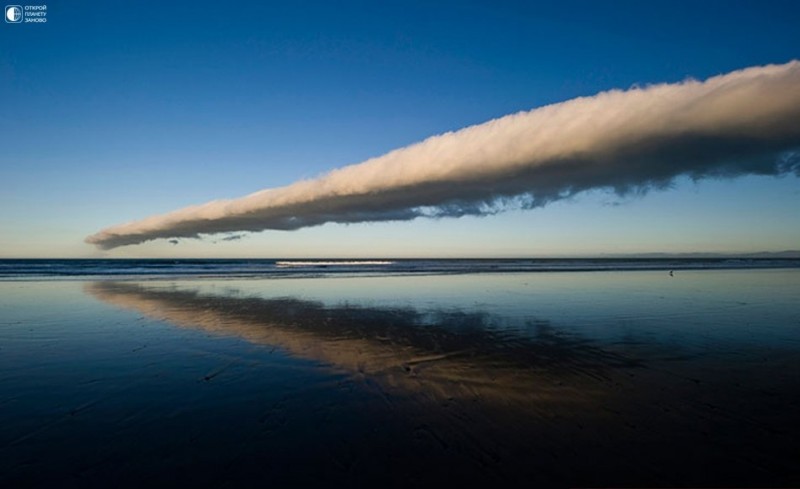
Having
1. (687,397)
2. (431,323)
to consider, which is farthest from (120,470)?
(431,323)

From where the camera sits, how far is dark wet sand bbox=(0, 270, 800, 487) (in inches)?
184

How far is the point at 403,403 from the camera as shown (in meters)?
6.79

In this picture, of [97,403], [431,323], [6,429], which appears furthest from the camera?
[431,323]

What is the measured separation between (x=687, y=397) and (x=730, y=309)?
13.1m

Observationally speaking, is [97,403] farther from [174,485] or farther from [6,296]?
[6,296]

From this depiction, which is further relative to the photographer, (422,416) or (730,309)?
(730,309)

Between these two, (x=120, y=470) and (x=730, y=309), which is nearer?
(x=120, y=470)

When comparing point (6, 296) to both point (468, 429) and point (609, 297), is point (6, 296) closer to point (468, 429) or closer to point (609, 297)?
point (468, 429)

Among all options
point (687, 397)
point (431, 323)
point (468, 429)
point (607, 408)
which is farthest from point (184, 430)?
point (431, 323)

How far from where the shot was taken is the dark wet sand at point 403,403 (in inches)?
184

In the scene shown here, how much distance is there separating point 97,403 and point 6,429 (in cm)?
117

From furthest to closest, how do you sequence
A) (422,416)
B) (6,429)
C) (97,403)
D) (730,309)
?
(730,309), (97,403), (422,416), (6,429)

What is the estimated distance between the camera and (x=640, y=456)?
4898 millimetres

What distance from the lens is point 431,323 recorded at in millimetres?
14430
